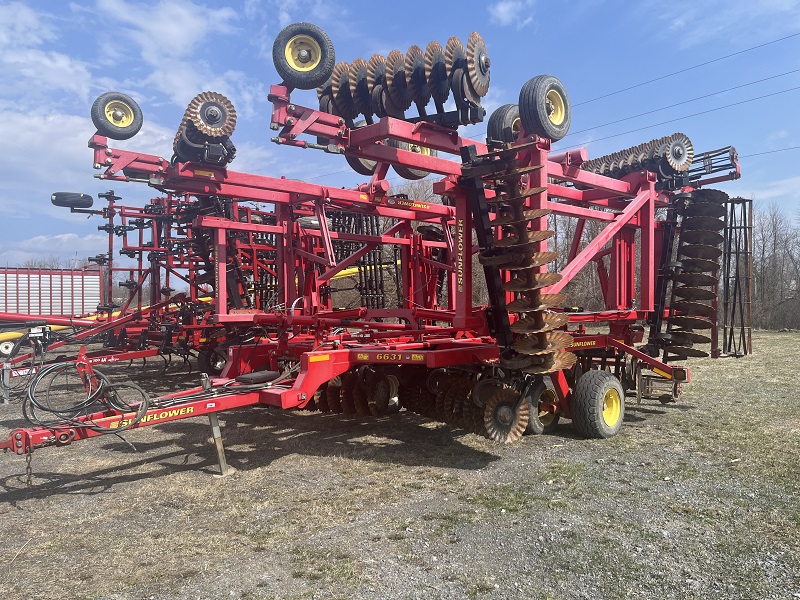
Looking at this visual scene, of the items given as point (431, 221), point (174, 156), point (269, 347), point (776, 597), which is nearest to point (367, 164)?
point (431, 221)

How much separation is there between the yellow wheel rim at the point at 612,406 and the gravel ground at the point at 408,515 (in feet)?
0.88

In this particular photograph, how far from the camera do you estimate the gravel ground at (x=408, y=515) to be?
128 inches

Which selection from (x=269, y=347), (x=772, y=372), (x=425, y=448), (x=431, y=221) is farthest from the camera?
(x=772, y=372)

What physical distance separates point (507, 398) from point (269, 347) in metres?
2.75

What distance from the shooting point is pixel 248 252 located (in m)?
12.2

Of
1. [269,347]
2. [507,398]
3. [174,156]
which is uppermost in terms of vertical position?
[174,156]

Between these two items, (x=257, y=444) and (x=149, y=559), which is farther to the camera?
(x=257, y=444)

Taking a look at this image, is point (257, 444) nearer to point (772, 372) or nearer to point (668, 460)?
point (668, 460)

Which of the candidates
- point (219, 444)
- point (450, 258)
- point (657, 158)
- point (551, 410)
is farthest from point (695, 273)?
point (219, 444)

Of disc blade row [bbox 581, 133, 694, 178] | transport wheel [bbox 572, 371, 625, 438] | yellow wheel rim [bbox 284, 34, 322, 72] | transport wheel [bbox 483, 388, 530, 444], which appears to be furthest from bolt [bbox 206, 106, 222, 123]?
transport wheel [bbox 572, 371, 625, 438]

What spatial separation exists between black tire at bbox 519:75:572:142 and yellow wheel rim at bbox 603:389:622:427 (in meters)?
2.88

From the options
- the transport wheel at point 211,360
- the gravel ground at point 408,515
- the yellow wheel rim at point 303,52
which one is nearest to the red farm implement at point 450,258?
the yellow wheel rim at point 303,52

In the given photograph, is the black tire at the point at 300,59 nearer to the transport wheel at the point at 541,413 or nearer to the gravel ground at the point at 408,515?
the gravel ground at the point at 408,515

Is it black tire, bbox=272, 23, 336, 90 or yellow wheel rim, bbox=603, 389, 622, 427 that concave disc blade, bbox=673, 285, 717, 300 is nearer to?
yellow wheel rim, bbox=603, 389, 622, 427
